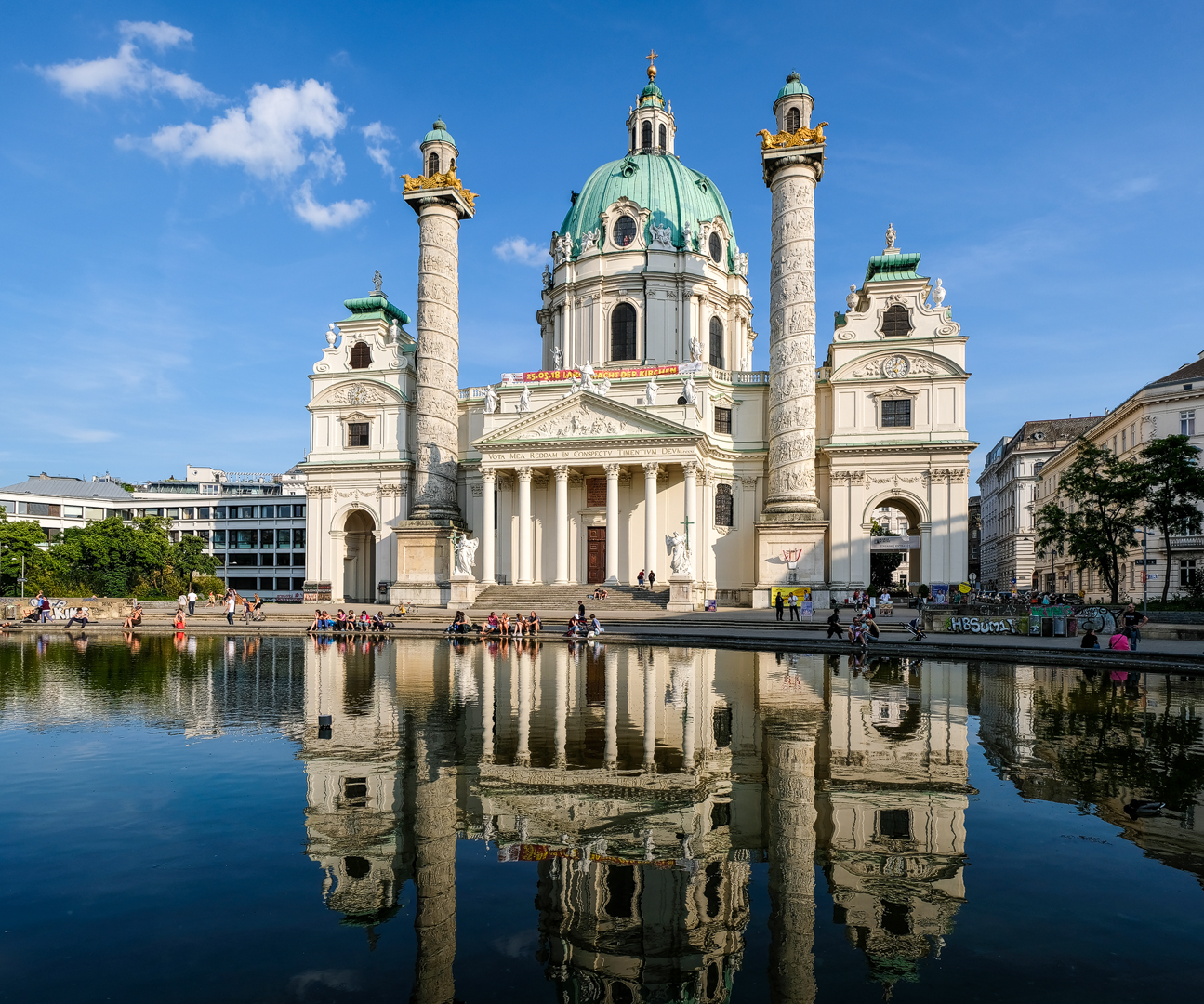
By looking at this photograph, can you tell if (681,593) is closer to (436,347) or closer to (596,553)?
(596,553)

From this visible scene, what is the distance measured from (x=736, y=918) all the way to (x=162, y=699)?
13.8 m

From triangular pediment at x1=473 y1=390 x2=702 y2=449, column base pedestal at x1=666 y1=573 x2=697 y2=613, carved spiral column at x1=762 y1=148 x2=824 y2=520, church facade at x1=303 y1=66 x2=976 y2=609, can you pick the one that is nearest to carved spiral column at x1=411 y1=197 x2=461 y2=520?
church facade at x1=303 y1=66 x2=976 y2=609

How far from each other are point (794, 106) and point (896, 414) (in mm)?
18319

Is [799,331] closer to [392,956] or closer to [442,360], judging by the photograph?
[442,360]

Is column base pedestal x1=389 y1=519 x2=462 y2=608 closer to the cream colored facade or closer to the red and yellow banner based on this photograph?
the red and yellow banner

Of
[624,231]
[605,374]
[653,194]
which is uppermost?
[653,194]

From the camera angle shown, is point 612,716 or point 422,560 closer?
point 612,716

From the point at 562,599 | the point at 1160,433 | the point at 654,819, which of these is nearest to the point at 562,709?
the point at 654,819

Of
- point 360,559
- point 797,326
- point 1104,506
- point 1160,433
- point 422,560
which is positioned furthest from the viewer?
point 360,559

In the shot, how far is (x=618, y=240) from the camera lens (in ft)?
189

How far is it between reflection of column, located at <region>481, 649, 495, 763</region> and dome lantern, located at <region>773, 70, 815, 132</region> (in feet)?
123

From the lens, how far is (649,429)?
151 ft

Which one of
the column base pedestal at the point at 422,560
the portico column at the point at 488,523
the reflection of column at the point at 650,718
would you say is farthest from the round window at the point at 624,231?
the reflection of column at the point at 650,718

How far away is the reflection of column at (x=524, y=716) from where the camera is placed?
10.6 metres
